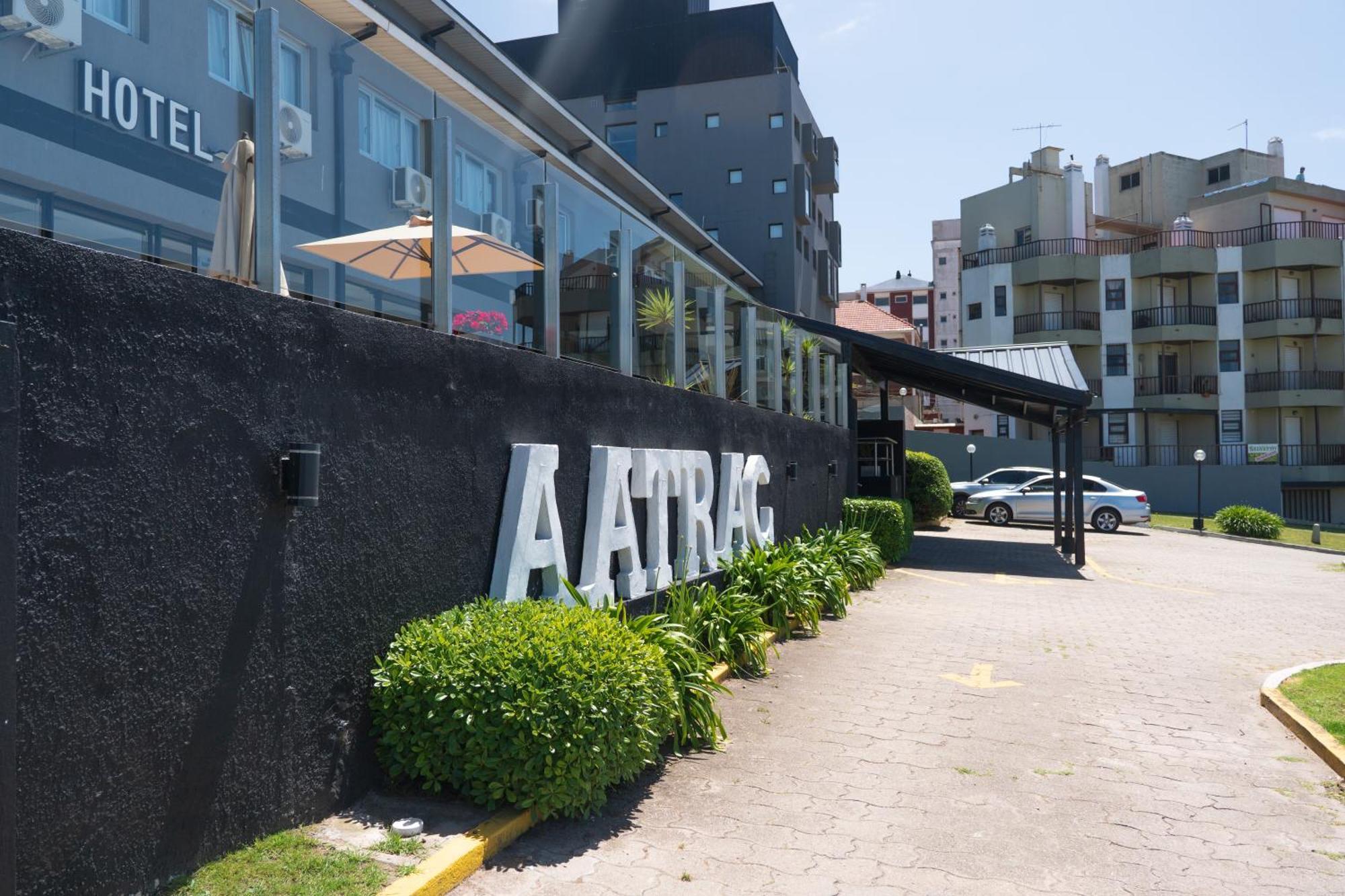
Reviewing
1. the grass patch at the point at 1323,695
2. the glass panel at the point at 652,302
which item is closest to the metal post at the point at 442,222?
the glass panel at the point at 652,302

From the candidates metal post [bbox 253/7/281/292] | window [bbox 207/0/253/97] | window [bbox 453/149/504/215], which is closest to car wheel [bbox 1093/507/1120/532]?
window [bbox 453/149/504/215]

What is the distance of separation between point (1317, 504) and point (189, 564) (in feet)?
172

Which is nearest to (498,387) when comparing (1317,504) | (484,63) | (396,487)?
(396,487)

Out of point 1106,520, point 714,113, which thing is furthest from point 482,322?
point 714,113

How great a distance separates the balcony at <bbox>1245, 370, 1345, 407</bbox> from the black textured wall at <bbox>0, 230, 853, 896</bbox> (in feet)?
159

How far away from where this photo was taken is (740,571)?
10570mm

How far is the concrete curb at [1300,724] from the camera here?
6427 millimetres

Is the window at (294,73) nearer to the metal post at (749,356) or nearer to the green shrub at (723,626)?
the green shrub at (723,626)

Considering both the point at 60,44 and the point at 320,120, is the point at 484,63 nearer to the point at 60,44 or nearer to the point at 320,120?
→ the point at 320,120

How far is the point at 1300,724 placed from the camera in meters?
7.19

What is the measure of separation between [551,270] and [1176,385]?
46126 millimetres

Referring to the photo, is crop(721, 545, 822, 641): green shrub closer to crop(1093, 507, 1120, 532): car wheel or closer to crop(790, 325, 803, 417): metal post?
crop(790, 325, 803, 417): metal post

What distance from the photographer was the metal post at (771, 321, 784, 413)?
1383cm

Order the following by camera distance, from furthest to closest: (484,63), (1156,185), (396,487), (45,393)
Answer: (1156,185), (484,63), (396,487), (45,393)
